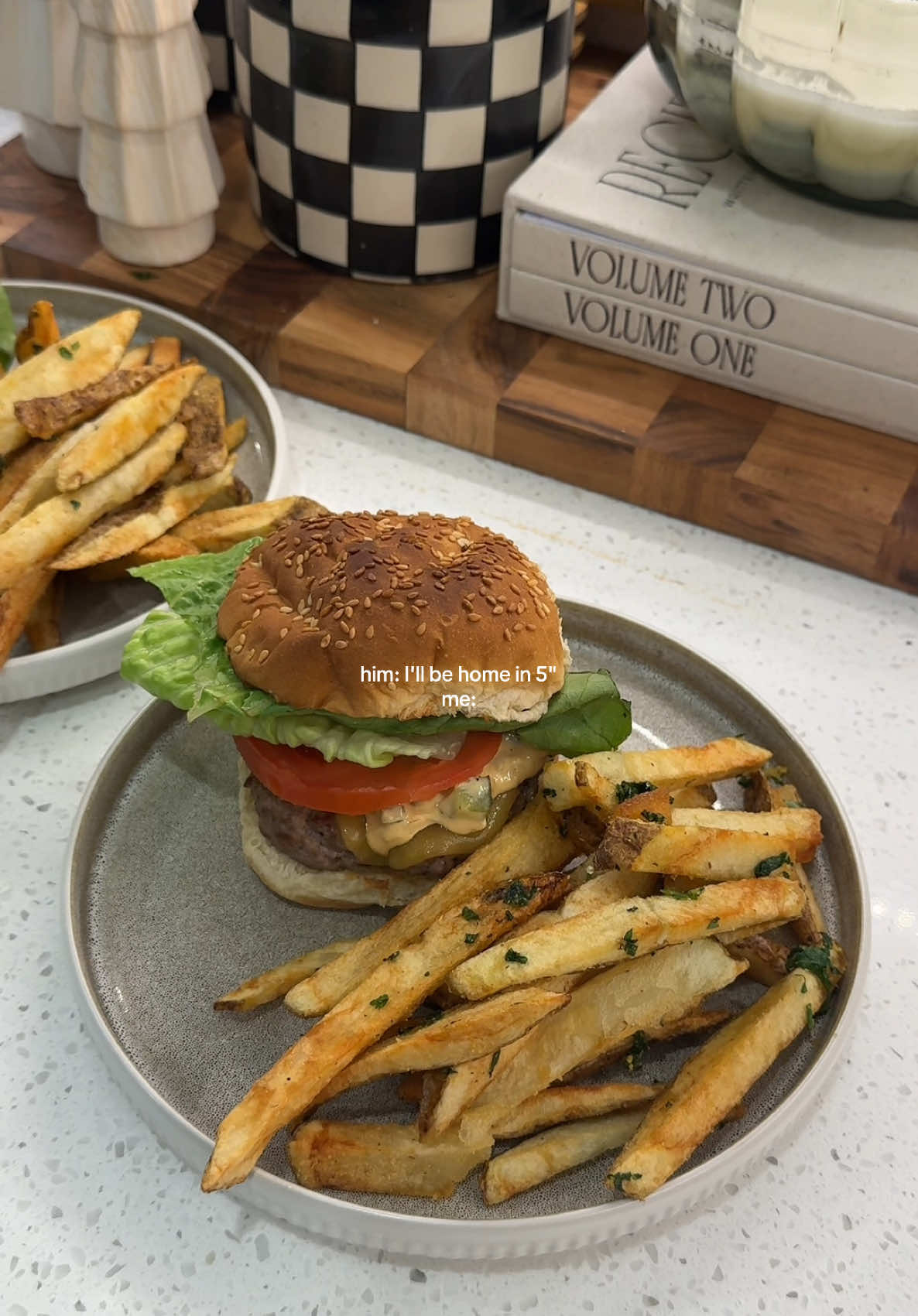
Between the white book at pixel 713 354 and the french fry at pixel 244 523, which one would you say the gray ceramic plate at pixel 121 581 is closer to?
the french fry at pixel 244 523

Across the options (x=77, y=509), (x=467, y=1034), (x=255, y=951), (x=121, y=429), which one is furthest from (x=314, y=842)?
(x=121, y=429)

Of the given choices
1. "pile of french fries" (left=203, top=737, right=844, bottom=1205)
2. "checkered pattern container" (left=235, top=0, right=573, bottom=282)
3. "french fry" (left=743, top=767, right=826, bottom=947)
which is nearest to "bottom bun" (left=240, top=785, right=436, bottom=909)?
"pile of french fries" (left=203, top=737, right=844, bottom=1205)

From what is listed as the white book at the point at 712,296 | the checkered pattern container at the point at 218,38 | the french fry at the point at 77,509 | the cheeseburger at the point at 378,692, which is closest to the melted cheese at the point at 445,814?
the cheeseburger at the point at 378,692

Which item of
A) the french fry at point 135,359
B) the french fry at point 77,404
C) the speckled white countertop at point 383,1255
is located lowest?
the speckled white countertop at point 383,1255

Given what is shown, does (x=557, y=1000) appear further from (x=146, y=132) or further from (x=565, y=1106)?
(x=146, y=132)

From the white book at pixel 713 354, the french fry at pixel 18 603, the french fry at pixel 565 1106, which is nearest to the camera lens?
the french fry at pixel 565 1106

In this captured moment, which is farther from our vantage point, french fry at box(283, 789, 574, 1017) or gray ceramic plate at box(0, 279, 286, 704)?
gray ceramic plate at box(0, 279, 286, 704)

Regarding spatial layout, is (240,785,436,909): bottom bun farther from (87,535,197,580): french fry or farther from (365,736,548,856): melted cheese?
(87,535,197,580): french fry
